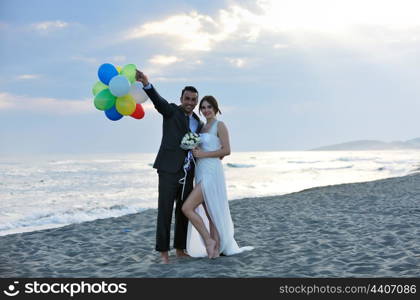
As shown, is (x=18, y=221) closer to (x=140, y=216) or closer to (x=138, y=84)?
(x=140, y=216)

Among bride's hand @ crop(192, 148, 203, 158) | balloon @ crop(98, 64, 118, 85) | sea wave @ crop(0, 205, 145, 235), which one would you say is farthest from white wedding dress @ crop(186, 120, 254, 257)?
sea wave @ crop(0, 205, 145, 235)

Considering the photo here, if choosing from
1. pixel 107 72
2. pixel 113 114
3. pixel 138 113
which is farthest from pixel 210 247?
pixel 107 72

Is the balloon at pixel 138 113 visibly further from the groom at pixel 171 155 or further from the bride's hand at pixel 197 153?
the bride's hand at pixel 197 153

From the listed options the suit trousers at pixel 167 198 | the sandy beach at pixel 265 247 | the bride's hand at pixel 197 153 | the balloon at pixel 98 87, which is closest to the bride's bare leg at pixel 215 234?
the sandy beach at pixel 265 247

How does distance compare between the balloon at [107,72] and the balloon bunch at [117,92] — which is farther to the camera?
the balloon at [107,72]

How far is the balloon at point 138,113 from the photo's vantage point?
17.1 ft

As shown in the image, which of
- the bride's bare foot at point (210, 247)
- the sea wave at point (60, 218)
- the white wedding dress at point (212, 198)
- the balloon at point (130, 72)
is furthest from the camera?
the sea wave at point (60, 218)

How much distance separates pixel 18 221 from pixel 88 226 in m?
3.24

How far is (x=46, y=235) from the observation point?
299 inches

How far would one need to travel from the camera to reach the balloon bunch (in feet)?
15.8

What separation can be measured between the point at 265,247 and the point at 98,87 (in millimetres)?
3136

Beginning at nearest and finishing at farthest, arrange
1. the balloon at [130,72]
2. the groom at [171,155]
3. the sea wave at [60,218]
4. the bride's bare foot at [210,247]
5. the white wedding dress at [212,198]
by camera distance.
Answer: the balloon at [130,72], the groom at [171,155], the white wedding dress at [212,198], the bride's bare foot at [210,247], the sea wave at [60,218]

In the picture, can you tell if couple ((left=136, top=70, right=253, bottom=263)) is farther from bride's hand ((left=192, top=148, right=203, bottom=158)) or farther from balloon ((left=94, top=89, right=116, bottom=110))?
balloon ((left=94, top=89, right=116, bottom=110))

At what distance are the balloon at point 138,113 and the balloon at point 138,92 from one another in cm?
19
